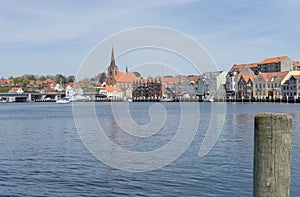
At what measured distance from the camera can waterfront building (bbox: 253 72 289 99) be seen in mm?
135250

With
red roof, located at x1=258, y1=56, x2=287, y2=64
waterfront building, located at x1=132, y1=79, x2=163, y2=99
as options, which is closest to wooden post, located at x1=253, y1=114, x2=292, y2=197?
red roof, located at x1=258, y1=56, x2=287, y2=64

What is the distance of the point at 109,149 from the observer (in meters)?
24.9

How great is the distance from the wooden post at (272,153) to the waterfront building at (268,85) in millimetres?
133857

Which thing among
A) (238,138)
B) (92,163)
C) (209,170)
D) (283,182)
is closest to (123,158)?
(92,163)

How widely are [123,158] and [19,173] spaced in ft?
18.7

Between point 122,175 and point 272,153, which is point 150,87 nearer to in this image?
point 122,175

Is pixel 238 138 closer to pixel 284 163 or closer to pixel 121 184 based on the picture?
pixel 121 184

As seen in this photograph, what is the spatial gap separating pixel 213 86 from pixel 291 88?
44.5 m

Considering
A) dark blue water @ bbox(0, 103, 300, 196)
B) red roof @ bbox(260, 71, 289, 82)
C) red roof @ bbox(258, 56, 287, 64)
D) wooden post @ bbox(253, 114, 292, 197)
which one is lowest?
dark blue water @ bbox(0, 103, 300, 196)

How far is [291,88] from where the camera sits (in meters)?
128

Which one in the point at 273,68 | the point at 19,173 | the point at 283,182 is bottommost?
the point at 19,173

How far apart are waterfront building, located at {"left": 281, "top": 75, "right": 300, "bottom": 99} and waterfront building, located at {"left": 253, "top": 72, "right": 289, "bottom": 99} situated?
8.05 ft

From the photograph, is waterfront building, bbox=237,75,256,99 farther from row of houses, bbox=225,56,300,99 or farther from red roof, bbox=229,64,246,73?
red roof, bbox=229,64,246,73

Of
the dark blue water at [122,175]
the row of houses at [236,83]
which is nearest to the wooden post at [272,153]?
the dark blue water at [122,175]
